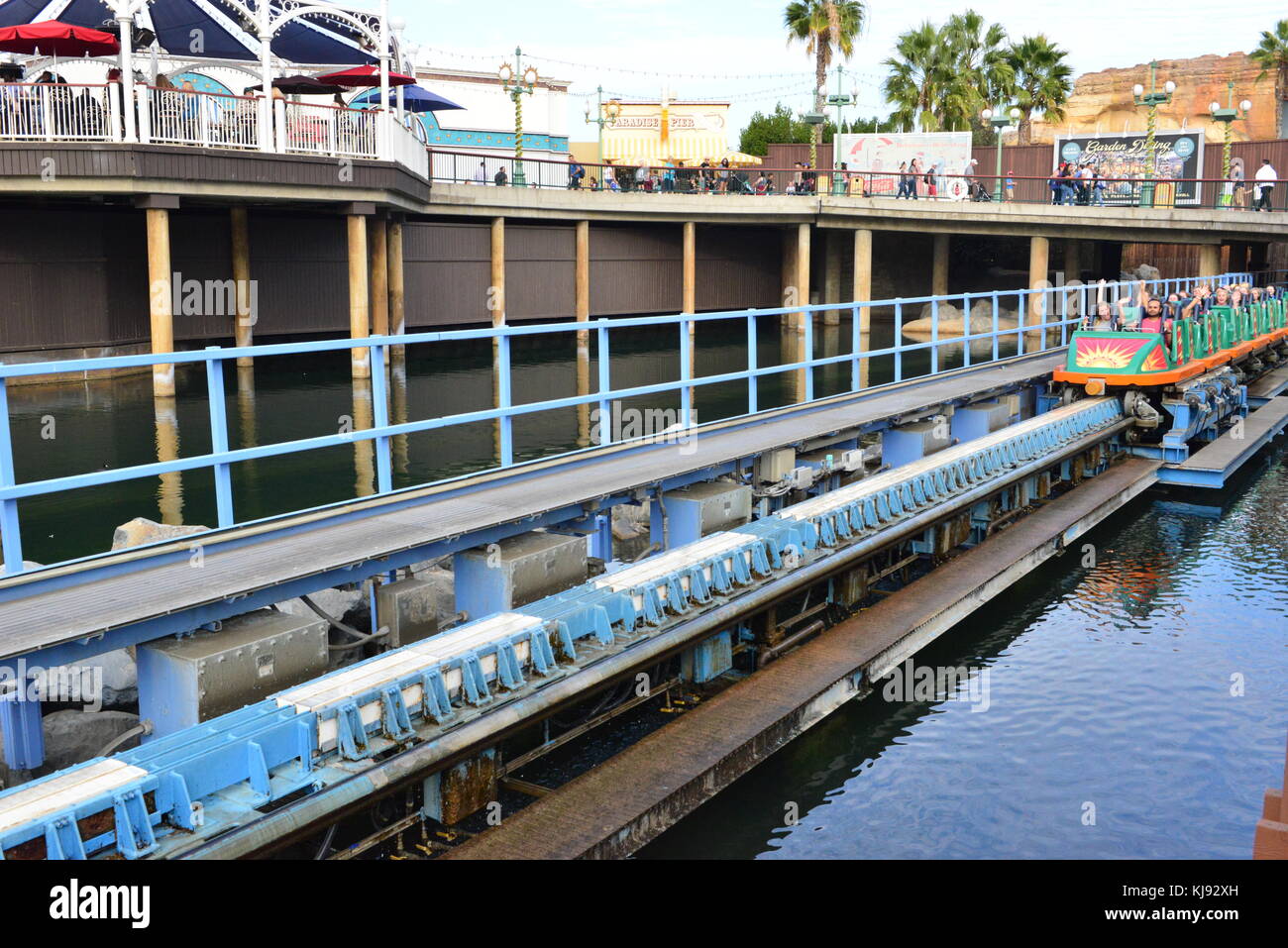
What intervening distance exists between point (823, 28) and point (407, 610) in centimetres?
5659

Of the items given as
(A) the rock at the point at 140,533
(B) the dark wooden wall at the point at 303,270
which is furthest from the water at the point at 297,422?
(B) the dark wooden wall at the point at 303,270

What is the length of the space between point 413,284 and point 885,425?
24.4m

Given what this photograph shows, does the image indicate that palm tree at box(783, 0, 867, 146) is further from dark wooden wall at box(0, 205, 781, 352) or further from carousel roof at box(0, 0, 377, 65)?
carousel roof at box(0, 0, 377, 65)

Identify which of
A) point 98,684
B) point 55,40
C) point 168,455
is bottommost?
point 98,684

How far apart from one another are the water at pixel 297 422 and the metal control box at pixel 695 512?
168 inches

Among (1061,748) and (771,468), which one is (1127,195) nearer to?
(771,468)

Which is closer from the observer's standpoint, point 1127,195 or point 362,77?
point 362,77

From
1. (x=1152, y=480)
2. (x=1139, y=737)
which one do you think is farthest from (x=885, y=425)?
(x=1139, y=737)

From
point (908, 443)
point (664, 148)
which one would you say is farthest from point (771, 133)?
point (908, 443)

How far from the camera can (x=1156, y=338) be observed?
17.7 metres

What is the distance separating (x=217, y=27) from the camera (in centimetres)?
2977

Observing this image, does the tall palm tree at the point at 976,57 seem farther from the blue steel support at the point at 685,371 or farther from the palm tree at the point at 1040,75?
the blue steel support at the point at 685,371

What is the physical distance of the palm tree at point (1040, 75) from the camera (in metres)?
62.1
